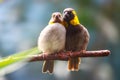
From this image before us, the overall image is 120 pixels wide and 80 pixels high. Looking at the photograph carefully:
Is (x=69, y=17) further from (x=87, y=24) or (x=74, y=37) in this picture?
(x=87, y=24)

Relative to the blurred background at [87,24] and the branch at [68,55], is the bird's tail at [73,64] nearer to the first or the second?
the branch at [68,55]

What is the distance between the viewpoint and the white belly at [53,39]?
20.4 inches

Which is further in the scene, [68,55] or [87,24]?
[87,24]

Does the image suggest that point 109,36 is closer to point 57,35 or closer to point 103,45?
point 103,45

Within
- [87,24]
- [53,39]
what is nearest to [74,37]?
[53,39]

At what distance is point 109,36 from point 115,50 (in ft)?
0.35

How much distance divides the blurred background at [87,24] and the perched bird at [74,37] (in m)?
1.05

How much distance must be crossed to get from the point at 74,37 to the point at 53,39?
32 millimetres

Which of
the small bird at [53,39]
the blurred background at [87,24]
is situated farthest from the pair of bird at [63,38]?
the blurred background at [87,24]

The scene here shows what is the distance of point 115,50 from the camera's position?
1.99m

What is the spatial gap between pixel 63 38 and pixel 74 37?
39 millimetres

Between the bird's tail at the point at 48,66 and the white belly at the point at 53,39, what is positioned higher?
the white belly at the point at 53,39

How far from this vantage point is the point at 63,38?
0.52m

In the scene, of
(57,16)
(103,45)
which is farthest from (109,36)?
(57,16)
